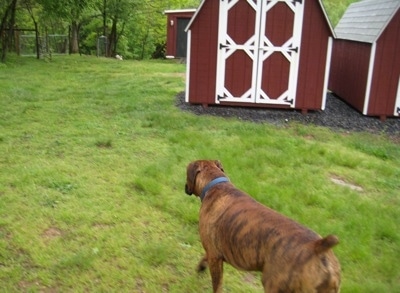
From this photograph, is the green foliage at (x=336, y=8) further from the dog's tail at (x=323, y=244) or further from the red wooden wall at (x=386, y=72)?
the dog's tail at (x=323, y=244)

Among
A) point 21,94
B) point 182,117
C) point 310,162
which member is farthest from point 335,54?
point 21,94

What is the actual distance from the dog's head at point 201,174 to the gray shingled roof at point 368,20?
25.1ft

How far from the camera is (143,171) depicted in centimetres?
610

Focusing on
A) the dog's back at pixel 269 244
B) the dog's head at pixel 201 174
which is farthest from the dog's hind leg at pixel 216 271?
the dog's head at pixel 201 174

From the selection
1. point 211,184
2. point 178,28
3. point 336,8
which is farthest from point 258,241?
point 336,8

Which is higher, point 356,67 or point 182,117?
point 356,67

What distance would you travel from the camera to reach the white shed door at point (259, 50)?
990cm

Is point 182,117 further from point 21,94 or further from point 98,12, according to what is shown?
point 98,12

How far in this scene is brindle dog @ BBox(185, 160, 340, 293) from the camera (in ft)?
8.21

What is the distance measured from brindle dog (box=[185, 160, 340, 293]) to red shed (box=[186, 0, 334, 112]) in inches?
271

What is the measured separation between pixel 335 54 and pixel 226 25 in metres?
4.81

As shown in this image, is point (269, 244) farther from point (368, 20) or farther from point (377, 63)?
point (368, 20)

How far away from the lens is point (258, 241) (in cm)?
277

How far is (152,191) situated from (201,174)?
209 centimetres
